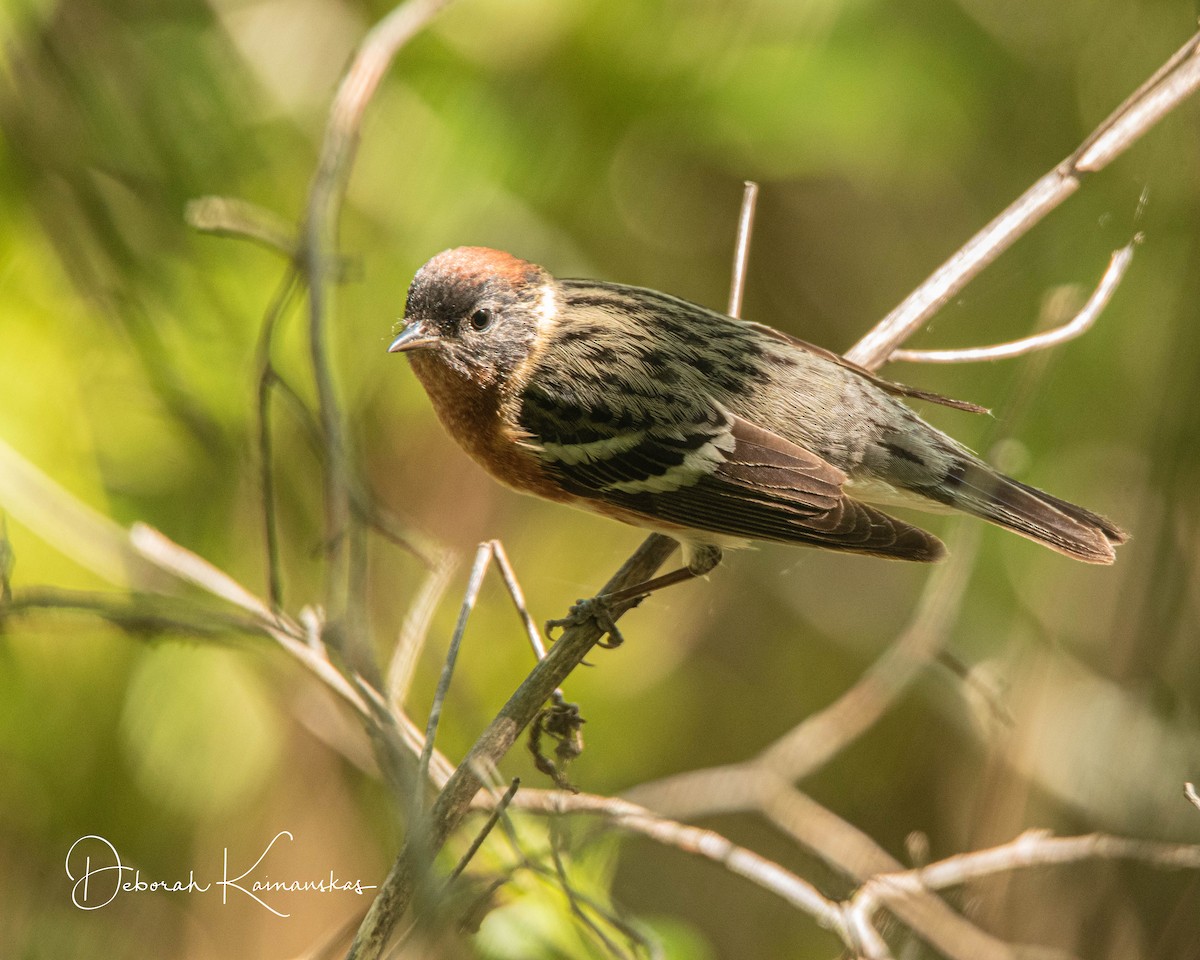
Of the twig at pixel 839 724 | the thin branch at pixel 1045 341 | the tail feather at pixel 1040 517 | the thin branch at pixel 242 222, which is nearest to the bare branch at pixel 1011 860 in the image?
the twig at pixel 839 724

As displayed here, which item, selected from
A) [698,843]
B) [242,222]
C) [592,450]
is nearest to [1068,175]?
[592,450]

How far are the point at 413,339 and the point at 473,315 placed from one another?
0.23 metres

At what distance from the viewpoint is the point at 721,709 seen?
493 cm

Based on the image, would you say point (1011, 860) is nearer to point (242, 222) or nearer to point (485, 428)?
point (485, 428)

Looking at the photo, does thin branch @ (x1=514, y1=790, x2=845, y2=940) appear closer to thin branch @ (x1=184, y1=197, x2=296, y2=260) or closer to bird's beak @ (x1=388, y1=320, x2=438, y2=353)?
bird's beak @ (x1=388, y1=320, x2=438, y2=353)

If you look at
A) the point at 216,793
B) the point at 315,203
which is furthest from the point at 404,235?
the point at 216,793

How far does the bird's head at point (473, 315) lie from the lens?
348 cm

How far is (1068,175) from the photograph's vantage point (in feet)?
10.5

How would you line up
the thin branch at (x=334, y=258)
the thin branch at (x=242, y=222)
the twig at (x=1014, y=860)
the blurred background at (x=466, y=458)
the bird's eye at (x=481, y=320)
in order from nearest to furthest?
1. the thin branch at (x=334, y=258)
2. the twig at (x=1014, y=860)
3. the thin branch at (x=242, y=222)
4. the blurred background at (x=466, y=458)
5. the bird's eye at (x=481, y=320)

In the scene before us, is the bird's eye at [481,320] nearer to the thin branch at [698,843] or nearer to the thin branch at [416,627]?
the thin branch at [416,627]

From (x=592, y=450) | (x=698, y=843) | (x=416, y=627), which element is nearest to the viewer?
(x=416, y=627)

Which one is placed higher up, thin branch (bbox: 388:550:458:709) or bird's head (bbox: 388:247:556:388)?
bird's head (bbox: 388:247:556:388)

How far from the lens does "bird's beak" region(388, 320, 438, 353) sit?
3395mm

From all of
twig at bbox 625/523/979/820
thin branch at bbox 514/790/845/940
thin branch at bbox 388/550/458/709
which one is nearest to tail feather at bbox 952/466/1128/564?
twig at bbox 625/523/979/820
